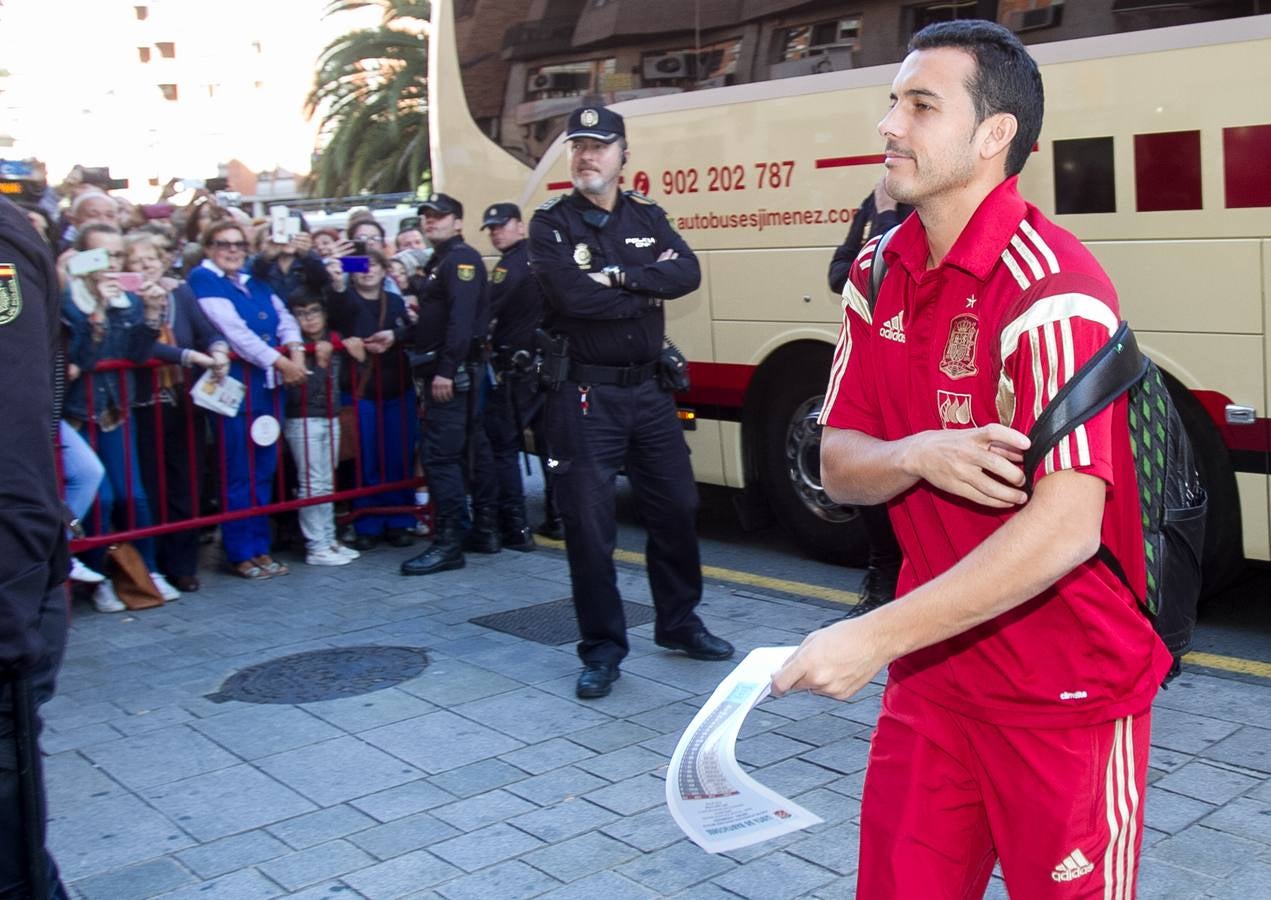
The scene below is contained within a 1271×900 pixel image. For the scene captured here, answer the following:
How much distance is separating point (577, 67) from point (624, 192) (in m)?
3.12

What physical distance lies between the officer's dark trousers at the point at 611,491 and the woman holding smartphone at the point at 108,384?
2800 mm

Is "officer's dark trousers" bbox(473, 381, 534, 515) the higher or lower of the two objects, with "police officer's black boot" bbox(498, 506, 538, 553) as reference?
higher

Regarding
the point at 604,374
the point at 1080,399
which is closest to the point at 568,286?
the point at 604,374

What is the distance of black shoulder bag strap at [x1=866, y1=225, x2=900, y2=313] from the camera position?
2434 millimetres

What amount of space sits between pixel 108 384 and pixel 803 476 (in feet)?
12.0

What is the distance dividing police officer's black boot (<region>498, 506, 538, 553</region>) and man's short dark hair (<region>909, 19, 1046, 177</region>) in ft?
21.1

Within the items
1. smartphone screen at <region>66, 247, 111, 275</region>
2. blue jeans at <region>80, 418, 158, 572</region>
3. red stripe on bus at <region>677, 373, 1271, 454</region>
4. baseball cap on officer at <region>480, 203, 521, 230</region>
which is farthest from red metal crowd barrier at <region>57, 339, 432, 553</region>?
red stripe on bus at <region>677, 373, 1271, 454</region>

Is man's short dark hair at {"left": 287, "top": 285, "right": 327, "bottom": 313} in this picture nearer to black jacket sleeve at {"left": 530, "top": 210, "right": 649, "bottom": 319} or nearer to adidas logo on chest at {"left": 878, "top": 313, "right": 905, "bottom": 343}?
black jacket sleeve at {"left": 530, "top": 210, "right": 649, "bottom": 319}

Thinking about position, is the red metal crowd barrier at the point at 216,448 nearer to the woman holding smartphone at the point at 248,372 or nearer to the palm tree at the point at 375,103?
the woman holding smartphone at the point at 248,372

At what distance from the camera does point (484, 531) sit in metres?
8.45

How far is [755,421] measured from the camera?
821cm

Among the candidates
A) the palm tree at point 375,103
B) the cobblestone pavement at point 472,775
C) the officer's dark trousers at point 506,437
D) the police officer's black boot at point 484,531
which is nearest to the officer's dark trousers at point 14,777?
the cobblestone pavement at point 472,775

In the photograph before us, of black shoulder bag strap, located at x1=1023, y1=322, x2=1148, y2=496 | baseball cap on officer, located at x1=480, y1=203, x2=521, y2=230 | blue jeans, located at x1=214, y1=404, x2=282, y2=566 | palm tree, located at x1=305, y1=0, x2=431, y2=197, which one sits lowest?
blue jeans, located at x1=214, y1=404, x2=282, y2=566

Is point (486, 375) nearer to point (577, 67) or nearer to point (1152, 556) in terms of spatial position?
point (577, 67)
